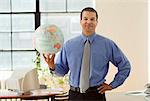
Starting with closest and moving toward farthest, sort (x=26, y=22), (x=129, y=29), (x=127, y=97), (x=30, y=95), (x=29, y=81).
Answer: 1. (x=127, y=97)
2. (x=29, y=81)
3. (x=30, y=95)
4. (x=129, y=29)
5. (x=26, y=22)

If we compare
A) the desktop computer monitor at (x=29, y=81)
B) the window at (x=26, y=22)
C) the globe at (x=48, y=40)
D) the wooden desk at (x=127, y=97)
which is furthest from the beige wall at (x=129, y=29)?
the globe at (x=48, y=40)

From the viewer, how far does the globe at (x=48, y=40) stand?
2.56 metres

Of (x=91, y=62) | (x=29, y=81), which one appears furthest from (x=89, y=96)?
(x=29, y=81)

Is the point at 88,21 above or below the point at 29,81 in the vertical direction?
above

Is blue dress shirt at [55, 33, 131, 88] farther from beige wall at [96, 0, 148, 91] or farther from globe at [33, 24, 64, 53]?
beige wall at [96, 0, 148, 91]

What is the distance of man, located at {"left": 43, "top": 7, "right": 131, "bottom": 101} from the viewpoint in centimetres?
245

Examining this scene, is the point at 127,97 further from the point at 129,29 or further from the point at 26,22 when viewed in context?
the point at 26,22

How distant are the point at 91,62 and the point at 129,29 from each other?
295 cm

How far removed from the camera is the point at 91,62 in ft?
8.09

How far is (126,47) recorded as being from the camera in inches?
209

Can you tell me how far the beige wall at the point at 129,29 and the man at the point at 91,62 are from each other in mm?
2748

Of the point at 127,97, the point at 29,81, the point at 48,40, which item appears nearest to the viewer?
the point at 48,40

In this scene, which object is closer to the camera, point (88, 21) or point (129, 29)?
point (88, 21)

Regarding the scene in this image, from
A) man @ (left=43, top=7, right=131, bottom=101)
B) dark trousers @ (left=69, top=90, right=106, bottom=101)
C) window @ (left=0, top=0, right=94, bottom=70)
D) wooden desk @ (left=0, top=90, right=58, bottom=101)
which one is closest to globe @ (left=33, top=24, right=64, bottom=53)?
man @ (left=43, top=7, right=131, bottom=101)
